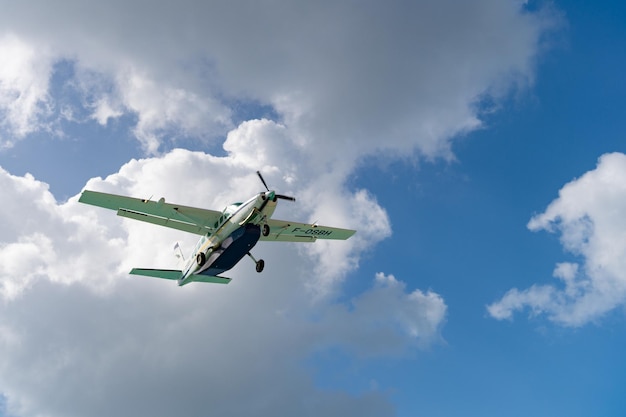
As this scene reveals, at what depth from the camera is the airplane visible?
1628 inches

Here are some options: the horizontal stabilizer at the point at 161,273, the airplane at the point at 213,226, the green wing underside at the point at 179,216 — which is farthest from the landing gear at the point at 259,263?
the horizontal stabilizer at the point at 161,273

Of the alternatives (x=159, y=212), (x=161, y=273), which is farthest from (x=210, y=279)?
(x=159, y=212)

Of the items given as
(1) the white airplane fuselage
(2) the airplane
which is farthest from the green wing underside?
(1) the white airplane fuselage

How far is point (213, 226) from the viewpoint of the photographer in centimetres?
4541

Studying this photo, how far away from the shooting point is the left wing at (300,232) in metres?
49.2

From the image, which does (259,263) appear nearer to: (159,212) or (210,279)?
(210,279)

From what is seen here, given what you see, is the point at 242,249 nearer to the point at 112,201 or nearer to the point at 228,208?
the point at 228,208

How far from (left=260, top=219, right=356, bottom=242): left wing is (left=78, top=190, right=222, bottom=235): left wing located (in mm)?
5983

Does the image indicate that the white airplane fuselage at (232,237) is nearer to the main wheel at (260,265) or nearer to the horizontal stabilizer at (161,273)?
the horizontal stabilizer at (161,273)

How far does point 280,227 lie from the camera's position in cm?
4934

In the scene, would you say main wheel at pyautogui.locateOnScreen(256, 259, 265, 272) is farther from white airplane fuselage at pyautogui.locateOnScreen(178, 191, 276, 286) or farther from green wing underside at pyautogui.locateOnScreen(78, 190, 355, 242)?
green wing underside at pyautogui.locateOnScreen(78, 190, 355, 242)

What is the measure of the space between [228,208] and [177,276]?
1001cm

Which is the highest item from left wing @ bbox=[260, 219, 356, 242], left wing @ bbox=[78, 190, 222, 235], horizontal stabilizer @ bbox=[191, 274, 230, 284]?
left wing @ bbox=[260, 219, 356, 242]

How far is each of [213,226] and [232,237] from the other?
135 inches
